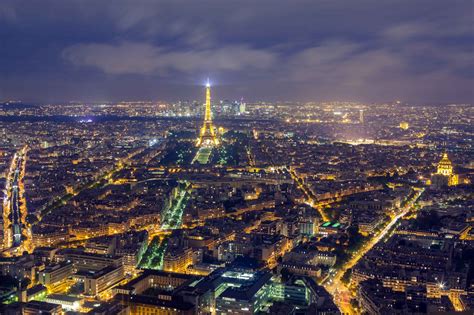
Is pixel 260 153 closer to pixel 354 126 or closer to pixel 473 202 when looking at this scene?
pixel 473 202

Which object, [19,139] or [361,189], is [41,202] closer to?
[361,189]

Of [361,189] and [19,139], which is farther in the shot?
[19,139]

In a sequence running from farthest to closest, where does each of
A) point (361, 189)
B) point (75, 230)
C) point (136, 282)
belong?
point (361, 189), point (75, 230), point (136, 282)

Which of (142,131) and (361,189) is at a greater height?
(142,131)

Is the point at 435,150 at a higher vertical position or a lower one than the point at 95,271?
higher

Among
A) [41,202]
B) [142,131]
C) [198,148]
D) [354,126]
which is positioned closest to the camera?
[41,202]

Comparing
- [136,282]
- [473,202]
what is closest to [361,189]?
[473,202]

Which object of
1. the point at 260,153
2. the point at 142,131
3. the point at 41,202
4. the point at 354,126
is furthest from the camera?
the point at 354,126

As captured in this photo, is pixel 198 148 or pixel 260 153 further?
pixel 198 148

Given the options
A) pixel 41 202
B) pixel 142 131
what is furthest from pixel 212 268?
pixel 142 131
